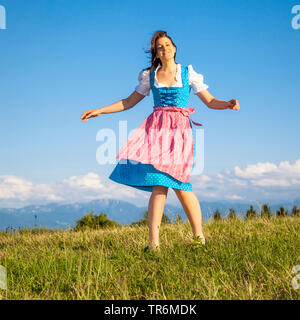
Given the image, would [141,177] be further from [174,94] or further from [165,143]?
[174,94]

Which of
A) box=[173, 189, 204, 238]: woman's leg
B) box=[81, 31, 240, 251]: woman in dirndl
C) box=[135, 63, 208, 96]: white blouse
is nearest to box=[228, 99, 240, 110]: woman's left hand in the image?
box=[81, 31, 240, 251]: woman in dirndl

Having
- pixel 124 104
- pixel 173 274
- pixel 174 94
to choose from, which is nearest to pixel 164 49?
pixel 174 94

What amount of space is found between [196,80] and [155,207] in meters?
1.61

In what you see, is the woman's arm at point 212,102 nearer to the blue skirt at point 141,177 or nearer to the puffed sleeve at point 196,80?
the puffed sleeve at point 196,80

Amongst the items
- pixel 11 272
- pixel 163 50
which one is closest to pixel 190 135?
pixel 163 50

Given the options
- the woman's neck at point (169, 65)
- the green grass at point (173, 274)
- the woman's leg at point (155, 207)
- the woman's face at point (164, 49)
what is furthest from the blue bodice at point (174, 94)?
the green grass at point (173, 274)

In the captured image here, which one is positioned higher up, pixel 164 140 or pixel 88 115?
pixel 88 115

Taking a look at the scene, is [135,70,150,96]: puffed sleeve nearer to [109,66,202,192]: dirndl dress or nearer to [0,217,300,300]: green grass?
[109,66,202,192]: dirndl dress

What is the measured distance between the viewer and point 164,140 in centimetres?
445

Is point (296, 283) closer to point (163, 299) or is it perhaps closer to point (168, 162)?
point (163, 299)

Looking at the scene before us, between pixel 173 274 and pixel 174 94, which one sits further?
pixel 174 94

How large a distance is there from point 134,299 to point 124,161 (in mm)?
2010

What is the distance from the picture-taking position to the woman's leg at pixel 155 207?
14.6ft

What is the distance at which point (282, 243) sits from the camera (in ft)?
14.5
